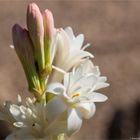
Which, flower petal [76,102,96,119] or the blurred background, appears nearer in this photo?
flower petal [76,102,96,119]

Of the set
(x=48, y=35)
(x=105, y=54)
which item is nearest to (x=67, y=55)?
(x=48, y=35)

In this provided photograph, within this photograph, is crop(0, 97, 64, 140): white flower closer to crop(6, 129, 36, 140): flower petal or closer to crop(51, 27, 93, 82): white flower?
crop(6, 129, 36, 140): flower petal

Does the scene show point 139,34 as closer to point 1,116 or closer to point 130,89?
point 130,89

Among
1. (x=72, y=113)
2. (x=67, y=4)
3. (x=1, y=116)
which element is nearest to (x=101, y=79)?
(x=72, y=113)

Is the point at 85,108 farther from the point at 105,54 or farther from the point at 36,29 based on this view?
the point at 105,54

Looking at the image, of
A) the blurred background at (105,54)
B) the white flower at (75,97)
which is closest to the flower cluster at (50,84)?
the white flower at (75,97)

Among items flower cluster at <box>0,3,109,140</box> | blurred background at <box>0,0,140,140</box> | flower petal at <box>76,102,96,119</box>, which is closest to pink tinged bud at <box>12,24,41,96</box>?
flower cluster at <box>0,3,109,140</box>

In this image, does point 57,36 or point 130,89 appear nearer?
point 57,36
